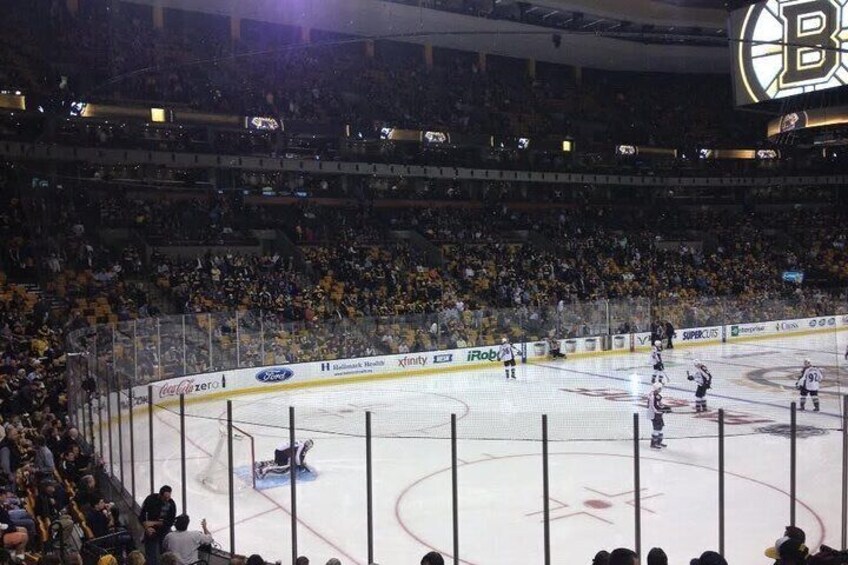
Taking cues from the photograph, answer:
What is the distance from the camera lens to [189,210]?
2658 cm

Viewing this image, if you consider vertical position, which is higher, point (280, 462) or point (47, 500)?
point (47, 500)

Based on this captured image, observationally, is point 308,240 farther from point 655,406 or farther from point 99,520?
point 99,520

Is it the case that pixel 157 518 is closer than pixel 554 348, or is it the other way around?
pixel 157 518

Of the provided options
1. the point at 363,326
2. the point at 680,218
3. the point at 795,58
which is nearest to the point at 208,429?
the point at 363,326

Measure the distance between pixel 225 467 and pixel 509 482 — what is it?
3657mm

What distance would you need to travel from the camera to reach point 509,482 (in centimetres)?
1074

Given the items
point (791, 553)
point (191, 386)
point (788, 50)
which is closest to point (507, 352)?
point (191, 386)

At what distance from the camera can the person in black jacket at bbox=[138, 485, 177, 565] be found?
294 inches

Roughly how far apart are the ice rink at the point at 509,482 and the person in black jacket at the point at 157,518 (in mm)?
1155

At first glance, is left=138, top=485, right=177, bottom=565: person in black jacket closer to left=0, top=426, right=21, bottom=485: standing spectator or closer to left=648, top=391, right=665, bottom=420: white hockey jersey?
left=0, top=426, right=21, bottom=485: standing spectator

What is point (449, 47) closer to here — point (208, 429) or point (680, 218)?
point (680, 218)

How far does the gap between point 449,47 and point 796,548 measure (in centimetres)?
3807

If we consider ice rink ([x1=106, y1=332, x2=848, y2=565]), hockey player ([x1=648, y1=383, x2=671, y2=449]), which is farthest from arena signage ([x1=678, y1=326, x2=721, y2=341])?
hockey player ([x1=648, y1=383, x2=671, y2=449])

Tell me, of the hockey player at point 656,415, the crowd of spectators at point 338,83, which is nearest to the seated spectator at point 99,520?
the hockey player at point 656,415
